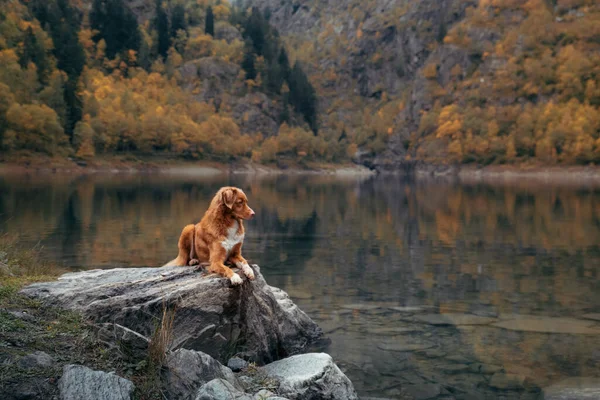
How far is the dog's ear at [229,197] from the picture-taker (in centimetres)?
924

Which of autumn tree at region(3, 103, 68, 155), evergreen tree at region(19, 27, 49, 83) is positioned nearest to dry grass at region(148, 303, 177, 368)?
autumn tree at region(3, 103, 68, 155)

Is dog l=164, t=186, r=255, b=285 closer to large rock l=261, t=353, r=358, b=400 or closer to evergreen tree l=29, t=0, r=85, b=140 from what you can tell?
large rock l=261, t=353, r=358, b=400

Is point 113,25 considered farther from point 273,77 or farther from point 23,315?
point 23,315

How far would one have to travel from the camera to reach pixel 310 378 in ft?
27.6

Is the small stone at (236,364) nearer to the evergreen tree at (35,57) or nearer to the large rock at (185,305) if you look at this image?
the large rock at (185,305)

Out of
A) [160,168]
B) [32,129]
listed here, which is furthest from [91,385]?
[160,168]

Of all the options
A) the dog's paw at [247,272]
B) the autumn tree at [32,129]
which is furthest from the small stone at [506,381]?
the autumn tree at [32,129]

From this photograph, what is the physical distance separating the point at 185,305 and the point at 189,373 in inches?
58.3

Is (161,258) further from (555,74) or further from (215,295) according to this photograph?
(555,74)

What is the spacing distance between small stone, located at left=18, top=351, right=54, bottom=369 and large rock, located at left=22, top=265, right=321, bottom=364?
1.27 metres

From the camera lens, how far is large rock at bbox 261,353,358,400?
819cm

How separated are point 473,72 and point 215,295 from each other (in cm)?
19054

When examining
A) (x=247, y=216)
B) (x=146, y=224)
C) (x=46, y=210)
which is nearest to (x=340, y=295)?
(x=247, y=216)

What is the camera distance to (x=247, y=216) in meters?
9.43
